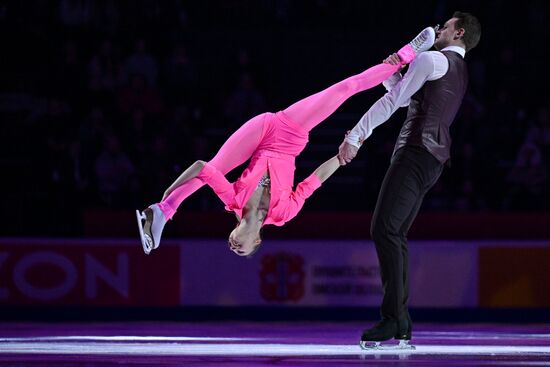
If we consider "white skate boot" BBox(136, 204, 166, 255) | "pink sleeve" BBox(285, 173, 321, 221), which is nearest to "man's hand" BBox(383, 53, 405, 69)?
"pink sleeve" BBox(285, 173, 321, 221)

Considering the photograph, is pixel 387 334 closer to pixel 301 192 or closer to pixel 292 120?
pixel 301 192

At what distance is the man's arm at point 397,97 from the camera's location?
5531 mm

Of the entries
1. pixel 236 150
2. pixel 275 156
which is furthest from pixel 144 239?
pixel 275 156

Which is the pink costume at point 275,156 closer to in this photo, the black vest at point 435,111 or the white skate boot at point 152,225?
the white skate boot at point 152,225

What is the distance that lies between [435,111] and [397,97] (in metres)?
0.23

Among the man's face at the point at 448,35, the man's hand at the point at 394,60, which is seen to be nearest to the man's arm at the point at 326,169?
the man's hand at the point at 394,60

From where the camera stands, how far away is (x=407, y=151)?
5.67 meters

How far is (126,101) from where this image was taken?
412 inches

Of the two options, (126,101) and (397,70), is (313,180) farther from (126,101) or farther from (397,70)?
(126,101)

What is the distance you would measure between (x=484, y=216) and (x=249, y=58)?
11.1 ft

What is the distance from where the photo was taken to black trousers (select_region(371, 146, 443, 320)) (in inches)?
221

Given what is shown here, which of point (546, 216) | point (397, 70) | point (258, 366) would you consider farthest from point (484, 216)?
point (258, 366)

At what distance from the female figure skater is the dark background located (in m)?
3.02

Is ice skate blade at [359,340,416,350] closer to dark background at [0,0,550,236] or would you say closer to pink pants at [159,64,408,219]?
pink pants at [159,64,408,219]
